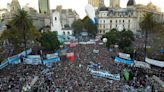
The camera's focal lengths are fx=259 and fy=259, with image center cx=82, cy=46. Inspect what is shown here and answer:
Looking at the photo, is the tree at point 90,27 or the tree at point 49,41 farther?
the tree at point 90,27

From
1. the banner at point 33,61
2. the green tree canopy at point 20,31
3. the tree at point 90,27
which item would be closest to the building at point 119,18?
the tree at point 90,27

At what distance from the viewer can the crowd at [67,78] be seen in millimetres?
26969

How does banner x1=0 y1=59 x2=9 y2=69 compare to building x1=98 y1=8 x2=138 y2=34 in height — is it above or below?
below

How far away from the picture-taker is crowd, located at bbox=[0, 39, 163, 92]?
2697cm

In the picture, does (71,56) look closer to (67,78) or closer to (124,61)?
(124,61)

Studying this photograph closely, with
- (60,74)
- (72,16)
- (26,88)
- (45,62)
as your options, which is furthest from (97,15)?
(26,88)

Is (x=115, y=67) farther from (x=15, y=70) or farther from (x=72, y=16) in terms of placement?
(x=72, y=16)

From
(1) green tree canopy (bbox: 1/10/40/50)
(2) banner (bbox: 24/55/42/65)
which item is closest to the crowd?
(2) banner (bbox: 24/55/42/65)

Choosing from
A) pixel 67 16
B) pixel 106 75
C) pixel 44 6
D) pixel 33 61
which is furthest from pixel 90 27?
pixel 106 75

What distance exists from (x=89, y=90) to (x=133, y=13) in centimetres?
6074

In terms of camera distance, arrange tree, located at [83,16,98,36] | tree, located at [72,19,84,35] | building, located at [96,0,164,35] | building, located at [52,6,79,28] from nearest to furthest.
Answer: building, located at [96,0,164,35]
tree, located at [83,16,98,36]
tree, located at [72,19,84,35]
building, located at [52,6,79,28]

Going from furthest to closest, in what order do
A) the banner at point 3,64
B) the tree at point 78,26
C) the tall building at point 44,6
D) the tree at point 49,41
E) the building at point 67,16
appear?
the tall building at point 44,6 → the building at point 67,16 → the tree at point 78,26 → the tree at point 49,41 → the banner at point 3,64

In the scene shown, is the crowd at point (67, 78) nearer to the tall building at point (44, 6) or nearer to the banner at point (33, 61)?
the banner at point (33, 61)

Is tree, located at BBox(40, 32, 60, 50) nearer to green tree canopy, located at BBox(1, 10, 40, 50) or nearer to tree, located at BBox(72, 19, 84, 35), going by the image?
green tree canopy, located at BBox(1, 10, 40, 50)
